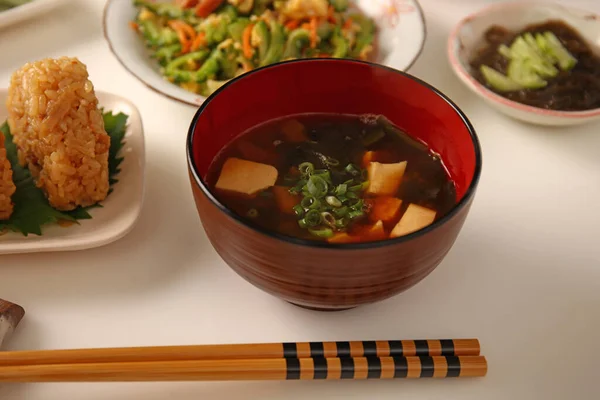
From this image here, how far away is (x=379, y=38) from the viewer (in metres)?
1.95

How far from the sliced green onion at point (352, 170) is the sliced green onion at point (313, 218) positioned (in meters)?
0.14

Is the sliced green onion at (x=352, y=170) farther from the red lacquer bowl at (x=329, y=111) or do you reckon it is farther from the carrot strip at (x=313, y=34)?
the carrot strip at (x=313, y=34)

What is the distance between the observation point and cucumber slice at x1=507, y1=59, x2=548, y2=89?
1.69 m

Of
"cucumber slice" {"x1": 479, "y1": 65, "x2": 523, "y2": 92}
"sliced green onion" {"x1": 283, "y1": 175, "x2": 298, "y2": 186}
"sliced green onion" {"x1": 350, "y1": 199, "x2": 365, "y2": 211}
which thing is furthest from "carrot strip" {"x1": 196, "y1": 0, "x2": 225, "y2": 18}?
"sliced green onion" {"x1": 350, "y1": 199, "x2": 365, "y2": 211}

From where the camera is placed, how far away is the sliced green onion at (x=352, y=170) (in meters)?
1.23

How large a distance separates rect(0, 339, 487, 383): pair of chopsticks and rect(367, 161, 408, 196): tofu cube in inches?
11.5

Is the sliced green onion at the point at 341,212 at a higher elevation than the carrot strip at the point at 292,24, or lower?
higher

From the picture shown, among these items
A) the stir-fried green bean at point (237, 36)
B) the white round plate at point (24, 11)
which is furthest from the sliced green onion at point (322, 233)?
the white round plate at point (24, 11)

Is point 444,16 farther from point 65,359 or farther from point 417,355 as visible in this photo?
point 65,359

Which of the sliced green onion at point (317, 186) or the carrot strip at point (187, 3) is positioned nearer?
the sliced green onion at point (317, 186)

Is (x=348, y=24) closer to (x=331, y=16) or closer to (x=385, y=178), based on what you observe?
(x=331, y=16)

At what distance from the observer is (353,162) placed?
126cm

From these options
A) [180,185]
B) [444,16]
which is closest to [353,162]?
[180,185]

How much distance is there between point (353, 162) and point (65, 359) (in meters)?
0.63
